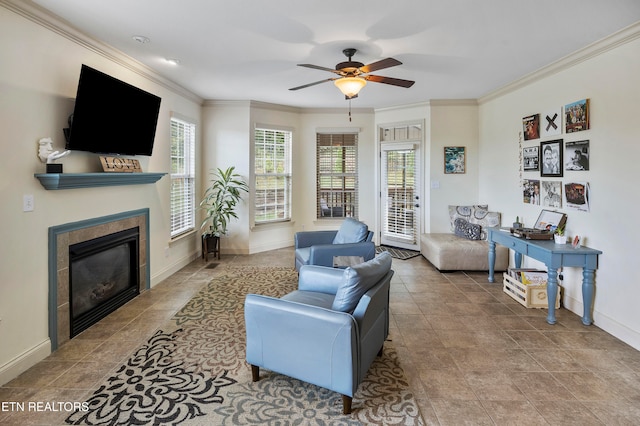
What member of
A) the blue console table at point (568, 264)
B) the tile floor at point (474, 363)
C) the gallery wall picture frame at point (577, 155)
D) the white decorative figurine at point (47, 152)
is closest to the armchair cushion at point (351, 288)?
the tile floor at point (474, 363)

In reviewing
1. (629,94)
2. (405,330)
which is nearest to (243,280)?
(405,330)

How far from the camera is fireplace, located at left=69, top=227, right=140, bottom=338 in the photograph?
314cm

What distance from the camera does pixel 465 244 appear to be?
5.16m

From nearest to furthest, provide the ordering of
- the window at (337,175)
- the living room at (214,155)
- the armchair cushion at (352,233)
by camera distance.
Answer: the living room at (214,155) → the armchair cushion at (352,233) → the window at (337,175)

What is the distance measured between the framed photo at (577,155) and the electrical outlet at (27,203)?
16.2ft

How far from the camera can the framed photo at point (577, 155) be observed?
3539 mm

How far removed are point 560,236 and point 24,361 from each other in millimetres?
4806

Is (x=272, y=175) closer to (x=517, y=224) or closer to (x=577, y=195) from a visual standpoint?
(x=517, y=224)

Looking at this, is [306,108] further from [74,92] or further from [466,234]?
[74,92]

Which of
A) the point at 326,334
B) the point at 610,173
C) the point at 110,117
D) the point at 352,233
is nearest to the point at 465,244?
the point at 352,233

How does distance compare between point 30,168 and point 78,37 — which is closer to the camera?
point 30,168

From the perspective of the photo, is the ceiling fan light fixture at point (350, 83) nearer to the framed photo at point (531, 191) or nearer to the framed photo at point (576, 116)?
the framed photo at point (576, 116)

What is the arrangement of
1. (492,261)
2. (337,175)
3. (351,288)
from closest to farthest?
(351,288)
(492,261)
(337,175)

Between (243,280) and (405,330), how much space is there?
7.76 ft
